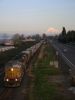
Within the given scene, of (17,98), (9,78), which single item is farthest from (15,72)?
(17,98)

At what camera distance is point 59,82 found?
114ft

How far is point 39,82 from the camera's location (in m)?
34.2

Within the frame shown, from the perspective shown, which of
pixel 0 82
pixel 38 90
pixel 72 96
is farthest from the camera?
pixel 0 82

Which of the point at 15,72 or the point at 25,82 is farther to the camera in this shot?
the point at 25,82

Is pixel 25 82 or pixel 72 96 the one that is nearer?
pixel 72 96

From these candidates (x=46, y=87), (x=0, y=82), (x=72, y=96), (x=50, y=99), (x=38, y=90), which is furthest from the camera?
(x=0, y=82)

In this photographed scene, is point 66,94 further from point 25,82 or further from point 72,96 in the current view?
point 25,82

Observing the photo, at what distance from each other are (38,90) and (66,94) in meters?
3.14

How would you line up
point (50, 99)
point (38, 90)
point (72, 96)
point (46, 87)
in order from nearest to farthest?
point (50, 99)
point (72, 96)
point (38, 90)
point (46, 87)

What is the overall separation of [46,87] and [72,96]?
523cm

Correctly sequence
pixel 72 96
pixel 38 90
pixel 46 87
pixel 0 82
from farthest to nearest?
pixel 0 82, pixel 46 87, pixel 38 90, pixel 72 96

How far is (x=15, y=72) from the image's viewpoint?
102 feet

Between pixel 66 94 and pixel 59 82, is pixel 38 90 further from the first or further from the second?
pixel 59 82

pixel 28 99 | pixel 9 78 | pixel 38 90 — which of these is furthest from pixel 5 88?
pixel 28 99
